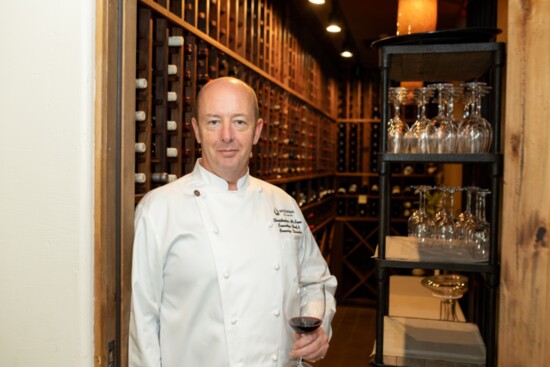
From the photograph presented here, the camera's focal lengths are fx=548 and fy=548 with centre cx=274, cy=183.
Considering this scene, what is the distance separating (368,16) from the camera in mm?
5445

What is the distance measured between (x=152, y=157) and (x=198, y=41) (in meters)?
0.75

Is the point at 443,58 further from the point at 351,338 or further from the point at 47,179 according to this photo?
the point at 351,338

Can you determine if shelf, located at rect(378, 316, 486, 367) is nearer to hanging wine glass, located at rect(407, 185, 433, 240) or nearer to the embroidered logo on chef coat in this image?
hanging wine glass, located at rect(407, 185, 433, 240)

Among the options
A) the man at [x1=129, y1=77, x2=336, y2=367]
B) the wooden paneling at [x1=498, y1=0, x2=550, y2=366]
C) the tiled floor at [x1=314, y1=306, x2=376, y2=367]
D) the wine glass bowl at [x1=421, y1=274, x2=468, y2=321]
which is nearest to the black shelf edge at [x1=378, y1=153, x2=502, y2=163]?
the wooden paneling at [x1=498, y1=0, x2=550, y2=366]

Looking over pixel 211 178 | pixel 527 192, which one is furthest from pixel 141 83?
pixel 527 192

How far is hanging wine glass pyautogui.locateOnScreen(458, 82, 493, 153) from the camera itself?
180 cm

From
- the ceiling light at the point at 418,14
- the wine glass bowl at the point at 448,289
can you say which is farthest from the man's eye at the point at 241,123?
the ceiling light at the point at 418,14

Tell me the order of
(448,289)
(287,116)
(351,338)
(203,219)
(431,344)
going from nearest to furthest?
(203,219), (431,344), (448,289), (287,116), (351,338)

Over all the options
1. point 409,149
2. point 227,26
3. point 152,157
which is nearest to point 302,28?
point 227,26

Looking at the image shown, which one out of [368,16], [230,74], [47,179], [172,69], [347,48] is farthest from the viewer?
[347,48]

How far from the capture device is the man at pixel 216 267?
4.99ft

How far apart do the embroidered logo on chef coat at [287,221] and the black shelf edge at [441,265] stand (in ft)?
0.97

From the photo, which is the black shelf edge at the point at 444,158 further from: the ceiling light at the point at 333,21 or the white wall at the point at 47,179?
the ceiling light at the point at 333,21

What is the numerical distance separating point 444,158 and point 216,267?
0.82 metres
